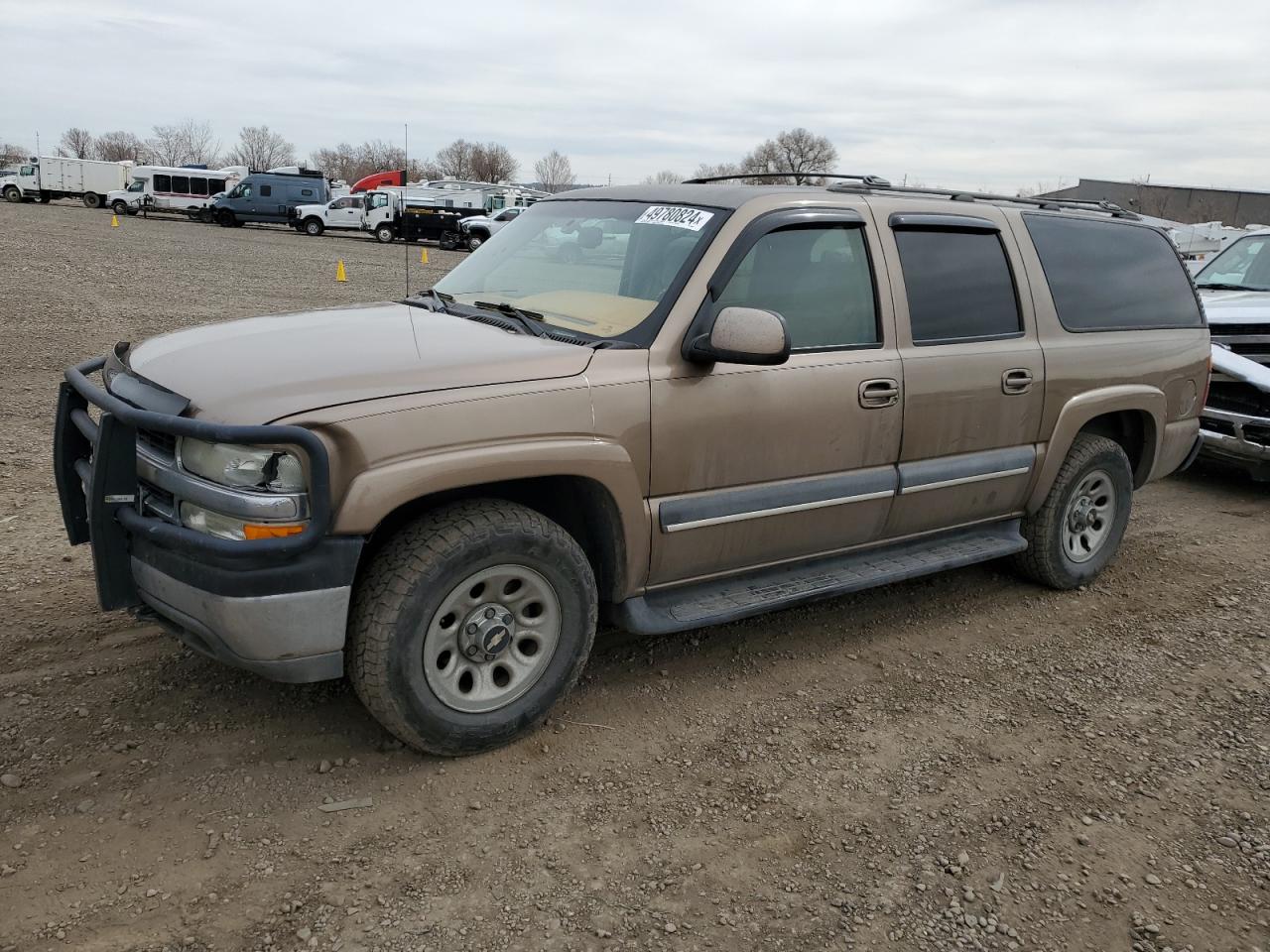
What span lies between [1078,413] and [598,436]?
2725 mm

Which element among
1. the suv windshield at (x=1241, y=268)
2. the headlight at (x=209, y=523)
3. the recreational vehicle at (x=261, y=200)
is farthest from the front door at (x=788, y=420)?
the recreational vehicle at (x=261, y=200)

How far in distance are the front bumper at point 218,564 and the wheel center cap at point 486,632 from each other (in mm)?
414

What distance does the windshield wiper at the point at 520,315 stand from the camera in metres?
3.62

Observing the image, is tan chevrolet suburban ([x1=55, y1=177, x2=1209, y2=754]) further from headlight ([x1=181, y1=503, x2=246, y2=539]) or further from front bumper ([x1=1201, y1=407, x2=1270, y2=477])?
front bumper ([x1=1201, y1=407, x2=1270, y2=477])

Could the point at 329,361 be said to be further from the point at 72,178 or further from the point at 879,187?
the point at 72,178

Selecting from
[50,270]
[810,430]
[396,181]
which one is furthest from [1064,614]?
[50,270]

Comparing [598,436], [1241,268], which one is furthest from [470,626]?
[1241,268]

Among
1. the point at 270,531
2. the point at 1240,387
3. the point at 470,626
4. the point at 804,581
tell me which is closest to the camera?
the point at 270,531

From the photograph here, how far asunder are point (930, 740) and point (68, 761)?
295 centimetres

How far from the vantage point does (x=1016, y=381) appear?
452 cm

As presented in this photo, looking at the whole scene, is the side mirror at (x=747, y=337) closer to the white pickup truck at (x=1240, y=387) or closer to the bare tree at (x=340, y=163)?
the white pickup truck at (x=1240, y=387)

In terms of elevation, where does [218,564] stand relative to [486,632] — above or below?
above

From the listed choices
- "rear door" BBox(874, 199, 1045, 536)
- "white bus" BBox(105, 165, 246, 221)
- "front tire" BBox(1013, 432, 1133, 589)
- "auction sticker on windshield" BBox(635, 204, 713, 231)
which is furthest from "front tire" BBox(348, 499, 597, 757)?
"white bus" BBox(105, 165, 246, 221)

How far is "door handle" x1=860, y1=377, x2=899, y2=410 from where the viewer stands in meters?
3.97
